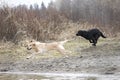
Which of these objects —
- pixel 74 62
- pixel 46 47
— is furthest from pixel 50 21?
pixel 74 62

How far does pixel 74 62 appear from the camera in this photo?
47.3ft

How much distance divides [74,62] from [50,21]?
9166mm

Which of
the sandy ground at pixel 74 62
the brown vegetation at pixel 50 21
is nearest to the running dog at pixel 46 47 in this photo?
the sandy ground at pixel 74 62

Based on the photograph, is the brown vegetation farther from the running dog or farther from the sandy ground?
the running dog

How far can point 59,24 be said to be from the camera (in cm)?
2416

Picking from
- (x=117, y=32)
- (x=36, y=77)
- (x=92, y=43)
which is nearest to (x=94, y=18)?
(x=117, y=32)

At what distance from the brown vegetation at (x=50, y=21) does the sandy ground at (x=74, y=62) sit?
2.42m

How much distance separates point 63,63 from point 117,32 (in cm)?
1336

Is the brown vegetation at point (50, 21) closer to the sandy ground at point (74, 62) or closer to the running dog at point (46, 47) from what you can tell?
the sandy ground at point (74, 62)

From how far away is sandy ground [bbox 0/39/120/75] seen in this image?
42.6 feet

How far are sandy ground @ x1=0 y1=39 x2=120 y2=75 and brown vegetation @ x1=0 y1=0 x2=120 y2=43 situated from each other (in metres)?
2.42

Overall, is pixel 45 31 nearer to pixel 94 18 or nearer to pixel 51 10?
pixel 51 10

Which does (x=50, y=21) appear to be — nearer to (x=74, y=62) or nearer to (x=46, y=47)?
(x=46, y=47)

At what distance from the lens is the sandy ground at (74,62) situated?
42.6 feet
